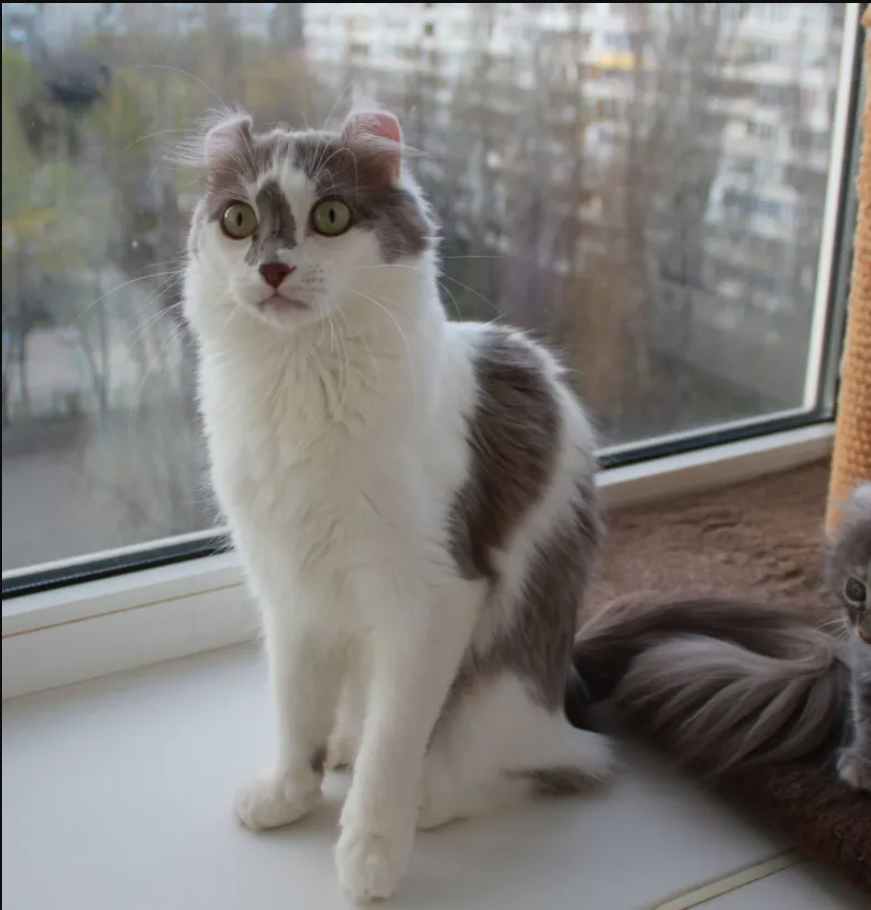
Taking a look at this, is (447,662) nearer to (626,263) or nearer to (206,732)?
(206,732)

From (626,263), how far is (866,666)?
0.86m

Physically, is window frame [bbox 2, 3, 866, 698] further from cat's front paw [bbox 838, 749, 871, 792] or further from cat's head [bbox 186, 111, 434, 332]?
cat's front paw [bbox 838, 749, 871, 792]

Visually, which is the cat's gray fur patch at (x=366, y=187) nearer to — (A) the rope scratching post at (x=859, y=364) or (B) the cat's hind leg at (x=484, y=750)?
(B) the cat's hind leg at (x=484, y=750)

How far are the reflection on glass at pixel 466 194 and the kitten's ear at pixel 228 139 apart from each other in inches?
7.5

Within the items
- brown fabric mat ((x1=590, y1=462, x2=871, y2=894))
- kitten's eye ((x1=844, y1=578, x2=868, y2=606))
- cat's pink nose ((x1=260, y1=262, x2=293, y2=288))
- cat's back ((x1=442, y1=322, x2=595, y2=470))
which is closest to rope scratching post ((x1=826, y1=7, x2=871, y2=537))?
brown fabric mat ((x1=590, y1=462, x2=871, y2=894))

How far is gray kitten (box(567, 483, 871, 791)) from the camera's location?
96cm

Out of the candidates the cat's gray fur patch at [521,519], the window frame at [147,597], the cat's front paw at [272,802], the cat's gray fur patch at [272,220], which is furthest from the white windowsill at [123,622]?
the cat's gray fur patch at [272,220]

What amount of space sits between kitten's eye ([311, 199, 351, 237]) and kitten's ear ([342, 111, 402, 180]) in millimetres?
61

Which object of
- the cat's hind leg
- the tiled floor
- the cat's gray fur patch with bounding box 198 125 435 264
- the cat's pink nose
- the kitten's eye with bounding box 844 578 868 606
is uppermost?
the cat's gray fur patch with bounding box 198 125 435 264

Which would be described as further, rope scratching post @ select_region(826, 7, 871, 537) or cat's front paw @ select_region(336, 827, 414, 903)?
rope scratching post @ select_region(826, 7, 871, 537)

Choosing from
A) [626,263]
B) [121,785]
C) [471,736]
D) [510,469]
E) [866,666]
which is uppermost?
[626,263]

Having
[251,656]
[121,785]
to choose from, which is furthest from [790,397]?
[121,785]

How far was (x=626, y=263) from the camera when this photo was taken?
1663mm

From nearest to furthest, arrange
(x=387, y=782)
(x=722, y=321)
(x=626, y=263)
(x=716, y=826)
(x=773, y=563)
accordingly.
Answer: (x=387, y=782), (x=716, y=826), (x=773, y=563), (x=626, y=263), (x=722, y=321)
